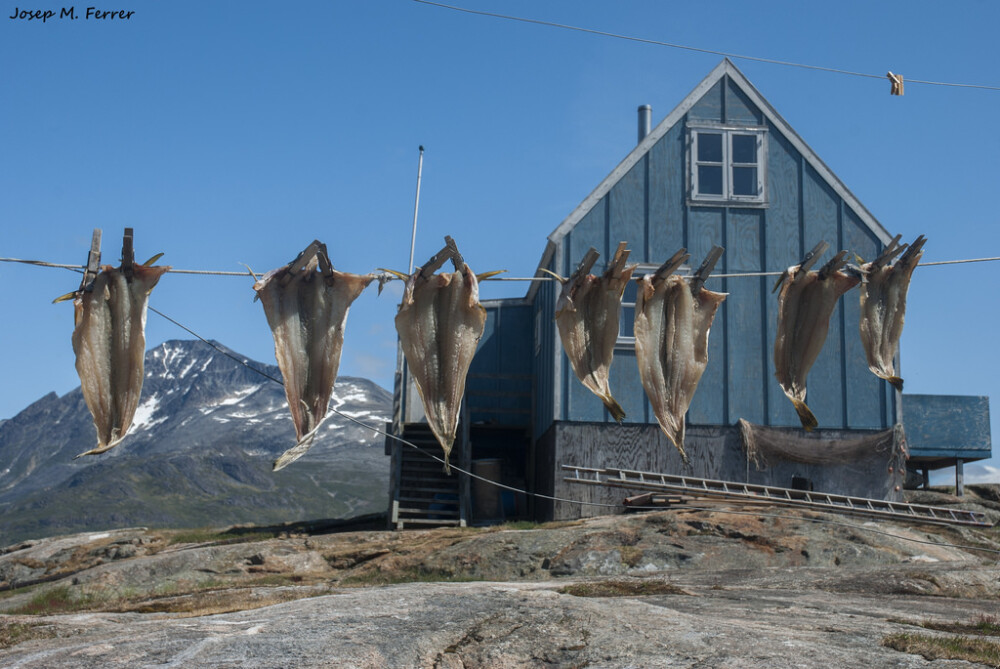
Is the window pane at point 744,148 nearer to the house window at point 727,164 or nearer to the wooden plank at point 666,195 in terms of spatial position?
the house window at point 727,164

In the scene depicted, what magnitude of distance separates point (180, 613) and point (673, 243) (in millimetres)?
13352

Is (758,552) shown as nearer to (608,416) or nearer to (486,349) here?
(608,416)

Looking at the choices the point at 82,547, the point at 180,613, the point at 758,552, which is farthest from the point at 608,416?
the point at 82,547

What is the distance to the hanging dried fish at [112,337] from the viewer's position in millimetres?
10203

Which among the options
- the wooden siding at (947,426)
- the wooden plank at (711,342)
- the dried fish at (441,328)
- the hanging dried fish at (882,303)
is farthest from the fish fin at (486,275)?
the wooden siding at (947,426)

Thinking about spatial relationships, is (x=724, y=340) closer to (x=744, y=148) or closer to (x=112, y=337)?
(x=744, y=148)

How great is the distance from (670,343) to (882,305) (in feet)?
→ 8.56

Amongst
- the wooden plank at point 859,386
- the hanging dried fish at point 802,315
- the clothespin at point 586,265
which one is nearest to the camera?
the clothespin at point 586,265

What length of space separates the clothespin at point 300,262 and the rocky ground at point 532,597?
3627mm

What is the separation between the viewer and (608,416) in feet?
69.3

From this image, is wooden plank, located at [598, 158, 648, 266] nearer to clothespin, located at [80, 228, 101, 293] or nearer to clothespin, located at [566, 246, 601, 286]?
clothespin, located at [566, 246, 601, 286]

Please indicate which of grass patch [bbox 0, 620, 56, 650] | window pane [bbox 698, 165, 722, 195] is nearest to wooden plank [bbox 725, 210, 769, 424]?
window pane [bbox 698, 165, 722, 195]

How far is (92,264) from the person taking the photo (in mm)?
10359

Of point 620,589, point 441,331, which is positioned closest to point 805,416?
point 620,589
